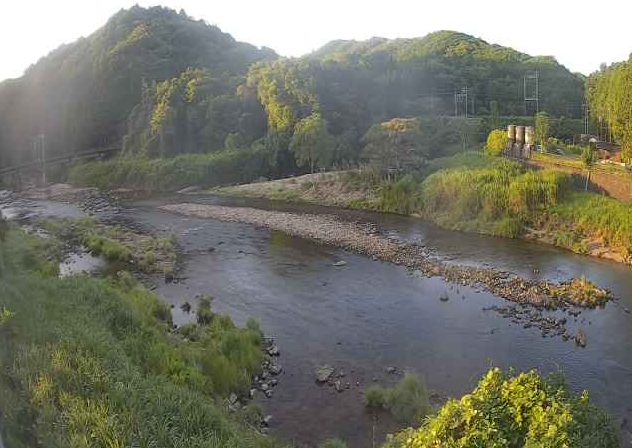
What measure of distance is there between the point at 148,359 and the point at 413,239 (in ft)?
64.7

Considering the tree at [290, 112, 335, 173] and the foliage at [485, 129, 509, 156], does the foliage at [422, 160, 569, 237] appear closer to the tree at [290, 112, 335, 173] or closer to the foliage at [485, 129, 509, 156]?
the foliage at [485, 129, 509, 156]

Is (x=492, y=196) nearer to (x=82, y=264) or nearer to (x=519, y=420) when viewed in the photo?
(x=82, y=264)

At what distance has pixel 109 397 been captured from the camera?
313 inches

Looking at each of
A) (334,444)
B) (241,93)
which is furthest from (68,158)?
(334,444)

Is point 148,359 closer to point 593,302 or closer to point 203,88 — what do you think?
point 593,302

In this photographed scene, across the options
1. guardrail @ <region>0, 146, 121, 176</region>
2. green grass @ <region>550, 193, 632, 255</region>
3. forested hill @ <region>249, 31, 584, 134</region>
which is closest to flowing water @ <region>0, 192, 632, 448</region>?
green grass @ <region>550, 193, 632, 255</region>

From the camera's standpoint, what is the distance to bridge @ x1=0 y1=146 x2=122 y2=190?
56656 mm

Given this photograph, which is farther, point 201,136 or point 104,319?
point 201,136

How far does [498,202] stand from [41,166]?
52650mm

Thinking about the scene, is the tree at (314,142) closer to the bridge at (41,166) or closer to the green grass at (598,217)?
the green grass at (598,217)

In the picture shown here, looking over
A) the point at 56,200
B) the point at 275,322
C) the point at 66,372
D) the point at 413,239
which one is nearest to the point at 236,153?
the point at 56,200

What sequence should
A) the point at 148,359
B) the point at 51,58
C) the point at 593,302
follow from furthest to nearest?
the point at 51,58
the point at 593,302
the point at 148,359

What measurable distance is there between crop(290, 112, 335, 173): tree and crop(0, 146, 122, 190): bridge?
29.6m

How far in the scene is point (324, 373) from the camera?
13930 millimetres
